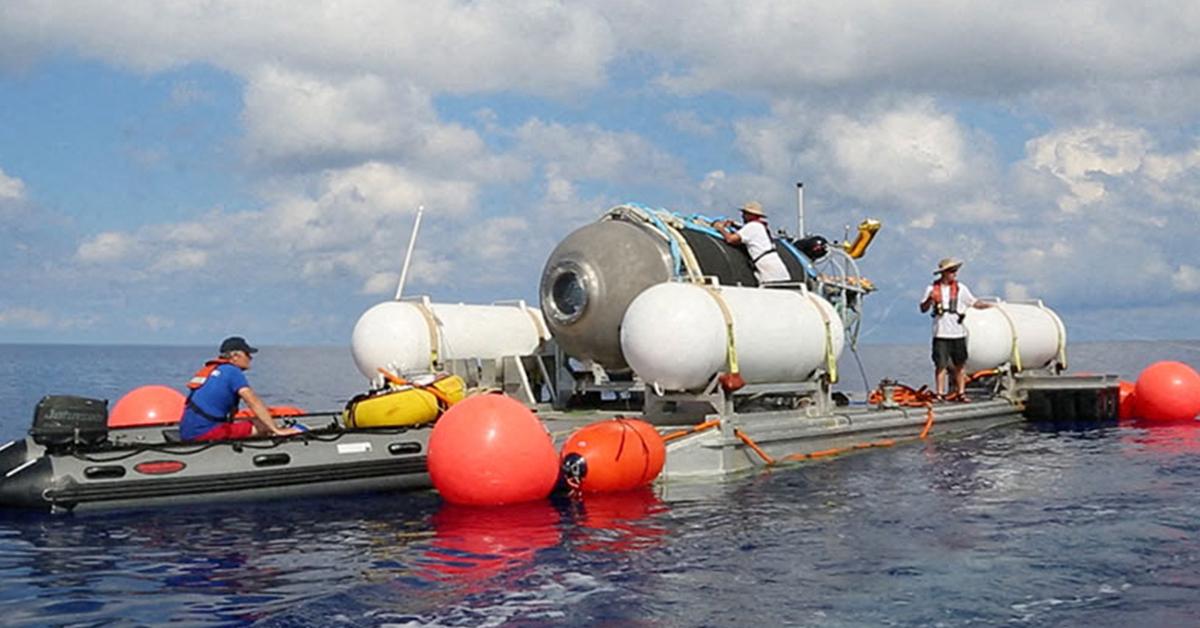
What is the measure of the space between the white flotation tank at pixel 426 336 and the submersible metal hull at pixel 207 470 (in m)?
3.35

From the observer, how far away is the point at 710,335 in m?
13.3

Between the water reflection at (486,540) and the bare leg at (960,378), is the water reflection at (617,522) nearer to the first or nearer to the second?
the water reflection at (486,540)

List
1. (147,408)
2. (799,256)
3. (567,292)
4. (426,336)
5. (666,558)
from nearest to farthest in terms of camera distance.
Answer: (666,558), (147,408), (567,292), (426,336), (799,256)

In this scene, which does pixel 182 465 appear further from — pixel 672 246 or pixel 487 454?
pixel 672 246

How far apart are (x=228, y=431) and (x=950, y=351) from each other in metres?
12.4

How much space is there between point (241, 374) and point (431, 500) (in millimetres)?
2609

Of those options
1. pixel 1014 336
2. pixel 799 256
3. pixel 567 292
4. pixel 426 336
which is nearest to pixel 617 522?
pixel 567 292

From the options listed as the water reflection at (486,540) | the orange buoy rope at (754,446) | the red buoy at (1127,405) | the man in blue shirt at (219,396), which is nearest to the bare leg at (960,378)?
the red buoy at (1127,405)

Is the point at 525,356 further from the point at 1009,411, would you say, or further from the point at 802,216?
the point at 1009,411

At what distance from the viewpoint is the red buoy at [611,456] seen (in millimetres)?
11773

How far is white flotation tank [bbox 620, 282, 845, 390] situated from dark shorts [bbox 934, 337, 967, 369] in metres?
4.81

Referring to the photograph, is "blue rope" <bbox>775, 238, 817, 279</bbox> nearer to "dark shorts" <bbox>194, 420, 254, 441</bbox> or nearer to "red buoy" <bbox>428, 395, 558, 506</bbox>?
"red buoy" <bbox>428, 395, 558, 506</bbox>

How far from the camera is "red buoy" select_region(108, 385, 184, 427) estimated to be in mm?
14906

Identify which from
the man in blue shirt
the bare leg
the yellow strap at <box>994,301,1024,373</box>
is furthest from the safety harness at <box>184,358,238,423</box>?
the yellow strap at <box>994,301,1024,373</box>
